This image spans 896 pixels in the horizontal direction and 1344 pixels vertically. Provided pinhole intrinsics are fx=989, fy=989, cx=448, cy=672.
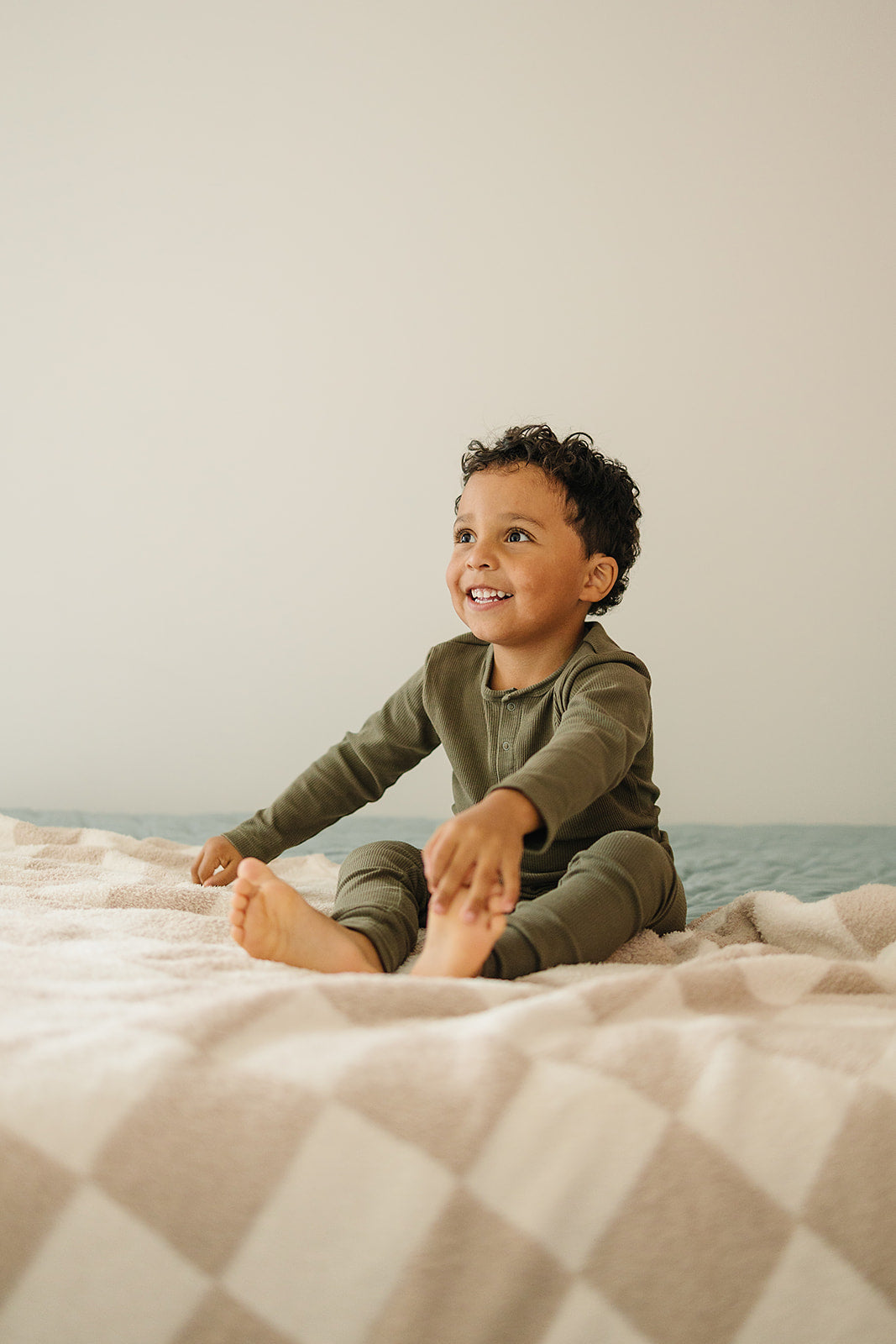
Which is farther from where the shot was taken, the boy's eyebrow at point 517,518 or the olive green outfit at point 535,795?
the boy's eyebrow at point 517,518

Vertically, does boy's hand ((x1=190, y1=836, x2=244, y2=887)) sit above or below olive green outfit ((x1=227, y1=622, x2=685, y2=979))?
below

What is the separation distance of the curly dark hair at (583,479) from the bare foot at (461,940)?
532 mm

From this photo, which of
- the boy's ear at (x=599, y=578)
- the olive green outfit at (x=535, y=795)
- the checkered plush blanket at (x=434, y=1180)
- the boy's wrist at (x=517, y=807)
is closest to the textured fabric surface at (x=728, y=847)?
the olive green outfit at (x=535, y=795)

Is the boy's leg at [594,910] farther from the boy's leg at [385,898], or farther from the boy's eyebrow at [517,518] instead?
the boy's eyebrow at [517,518]

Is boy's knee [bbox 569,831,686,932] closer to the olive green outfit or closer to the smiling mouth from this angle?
the olive green outfit

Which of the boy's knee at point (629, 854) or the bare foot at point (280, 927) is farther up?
the boy's knee at point (629, 854)

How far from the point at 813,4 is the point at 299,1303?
2.37 m

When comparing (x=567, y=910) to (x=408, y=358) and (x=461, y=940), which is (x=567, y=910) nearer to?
(x=461, y=940)

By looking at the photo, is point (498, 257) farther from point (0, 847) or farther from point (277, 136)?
point (0, 847)

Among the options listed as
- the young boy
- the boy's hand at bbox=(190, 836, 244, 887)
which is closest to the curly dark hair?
the young boy

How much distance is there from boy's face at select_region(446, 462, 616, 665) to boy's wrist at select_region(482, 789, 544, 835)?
0.35 m

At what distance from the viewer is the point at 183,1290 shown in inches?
14.4

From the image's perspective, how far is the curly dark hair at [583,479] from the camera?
1020mm

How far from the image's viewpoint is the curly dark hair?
1020 millimetres
